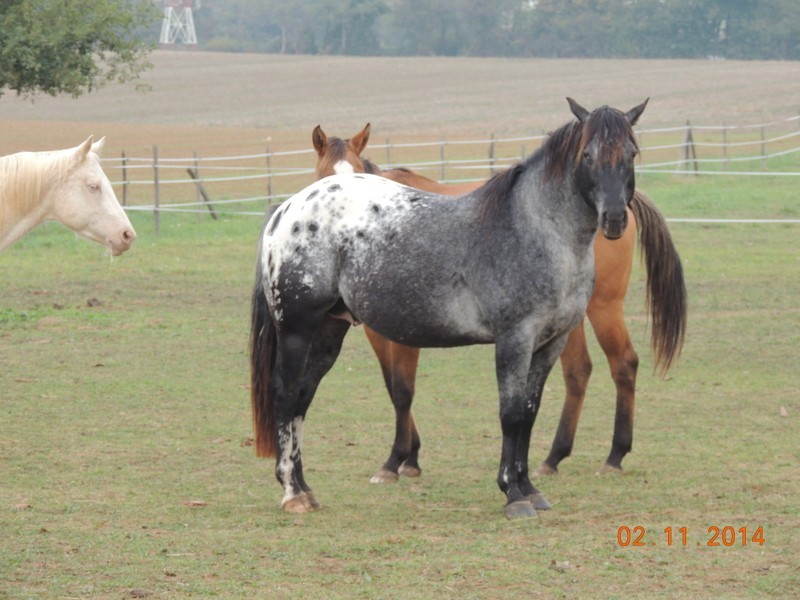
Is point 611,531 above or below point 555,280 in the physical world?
below

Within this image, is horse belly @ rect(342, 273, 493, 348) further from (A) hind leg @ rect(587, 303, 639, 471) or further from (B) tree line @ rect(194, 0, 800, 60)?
(B) tree line @ rect(194, 0, 800, 60)

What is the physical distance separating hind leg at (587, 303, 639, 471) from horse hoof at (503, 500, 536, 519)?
1169 millimetres

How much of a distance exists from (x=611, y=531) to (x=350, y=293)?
173 centimetres

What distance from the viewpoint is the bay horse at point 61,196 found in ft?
20.1

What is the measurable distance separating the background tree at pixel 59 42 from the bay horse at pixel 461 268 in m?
8.70

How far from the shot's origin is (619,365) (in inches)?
266

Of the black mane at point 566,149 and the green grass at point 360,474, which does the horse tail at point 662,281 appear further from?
the black mane at point 566,149

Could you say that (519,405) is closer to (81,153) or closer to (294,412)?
(294,412)

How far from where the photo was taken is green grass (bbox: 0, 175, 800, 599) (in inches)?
180

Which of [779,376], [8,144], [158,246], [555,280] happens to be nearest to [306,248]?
[555,280]

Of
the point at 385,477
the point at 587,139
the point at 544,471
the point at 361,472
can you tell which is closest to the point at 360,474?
the point at 361,472

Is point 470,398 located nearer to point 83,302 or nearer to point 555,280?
point 555,280

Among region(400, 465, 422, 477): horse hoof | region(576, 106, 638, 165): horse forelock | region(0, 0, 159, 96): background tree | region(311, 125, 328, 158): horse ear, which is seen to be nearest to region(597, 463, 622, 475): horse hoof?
region(400, 465, 422, 477): horse hoof

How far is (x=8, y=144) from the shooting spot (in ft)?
111
